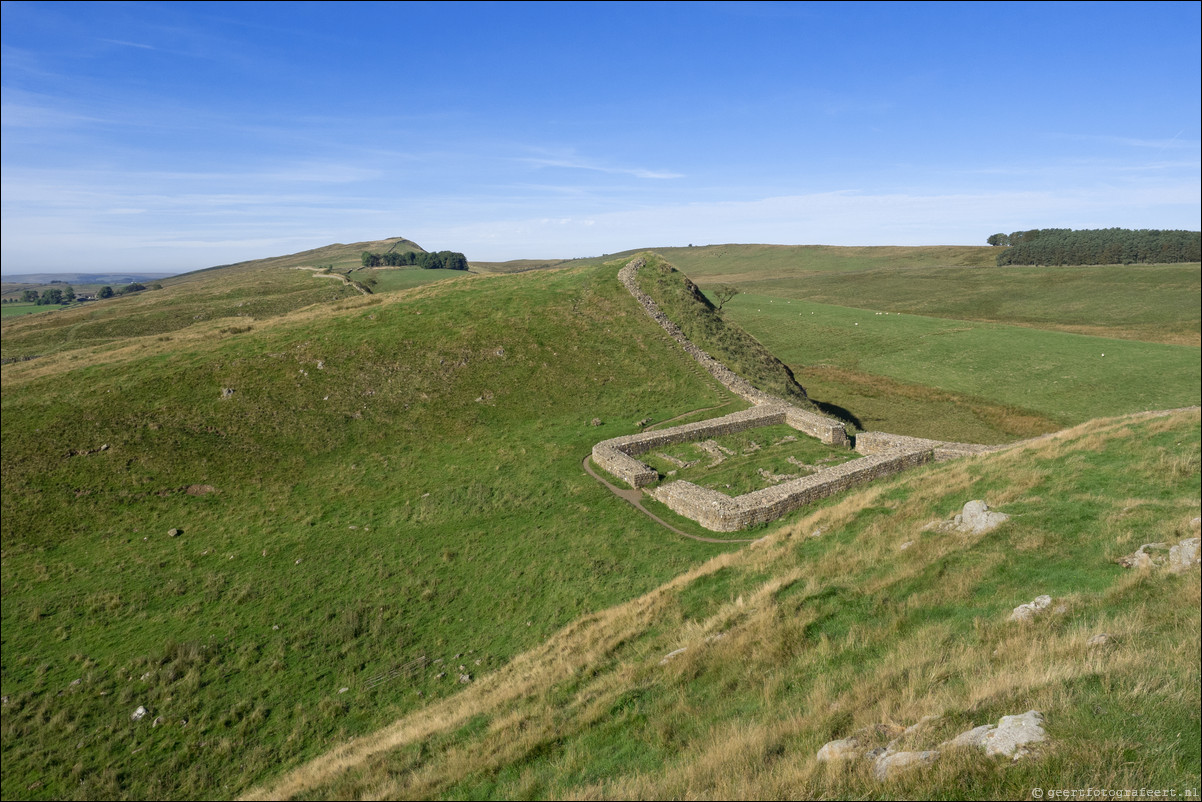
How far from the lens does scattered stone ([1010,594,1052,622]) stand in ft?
31.7

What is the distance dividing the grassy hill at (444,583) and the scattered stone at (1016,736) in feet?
1.22

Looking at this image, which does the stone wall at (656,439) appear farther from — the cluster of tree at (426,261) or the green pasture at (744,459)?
the cluster of tree at (426,261)

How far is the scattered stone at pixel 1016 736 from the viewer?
5.72 meters

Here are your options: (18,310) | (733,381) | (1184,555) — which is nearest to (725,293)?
(733,381)

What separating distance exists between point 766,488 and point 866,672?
14.2 m

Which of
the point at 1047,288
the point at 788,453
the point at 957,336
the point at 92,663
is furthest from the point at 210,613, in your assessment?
the point at 1047,288

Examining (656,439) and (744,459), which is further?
(656,439)

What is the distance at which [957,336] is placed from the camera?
6412 cm

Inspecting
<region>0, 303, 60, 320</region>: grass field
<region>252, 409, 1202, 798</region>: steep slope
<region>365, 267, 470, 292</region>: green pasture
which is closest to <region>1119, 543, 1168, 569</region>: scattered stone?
<region>252, 409, 1202, 798</region>: steep slope

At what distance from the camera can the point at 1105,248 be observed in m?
106

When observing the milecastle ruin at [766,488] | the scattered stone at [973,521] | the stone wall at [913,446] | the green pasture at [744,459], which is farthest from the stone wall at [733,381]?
the scattered stone at [973,521]

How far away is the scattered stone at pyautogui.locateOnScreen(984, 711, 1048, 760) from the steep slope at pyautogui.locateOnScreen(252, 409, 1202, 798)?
5.8 inches

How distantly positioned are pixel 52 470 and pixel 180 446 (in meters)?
4.90

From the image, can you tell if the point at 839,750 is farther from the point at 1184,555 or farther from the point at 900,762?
the point at 1184,555
